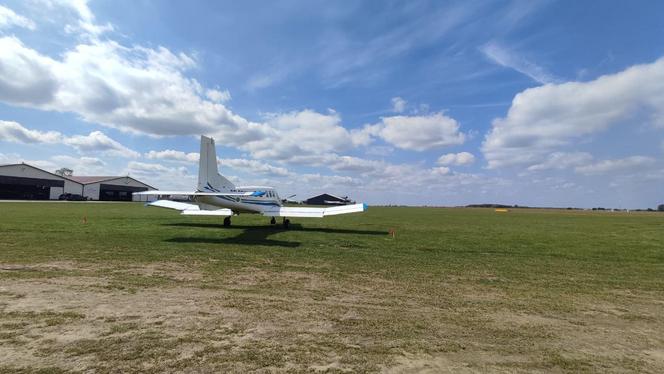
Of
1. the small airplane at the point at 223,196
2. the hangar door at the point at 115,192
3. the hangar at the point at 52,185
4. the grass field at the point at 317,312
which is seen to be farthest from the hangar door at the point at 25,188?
the grass field at the point at 317,312

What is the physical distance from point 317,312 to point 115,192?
102 m

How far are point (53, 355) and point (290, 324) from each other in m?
2.69

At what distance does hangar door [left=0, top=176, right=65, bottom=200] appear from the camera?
72.6 meters

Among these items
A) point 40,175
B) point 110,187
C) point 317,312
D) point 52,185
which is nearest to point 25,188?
point 40,175

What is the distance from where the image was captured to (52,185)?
8025 cm

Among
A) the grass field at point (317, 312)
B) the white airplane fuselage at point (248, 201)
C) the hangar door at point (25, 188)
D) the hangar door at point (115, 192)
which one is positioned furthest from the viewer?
the hangar door at point (115, 192)

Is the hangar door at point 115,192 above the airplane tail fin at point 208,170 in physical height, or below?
above

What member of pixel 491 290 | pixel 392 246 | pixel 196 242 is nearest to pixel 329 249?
pixel 392 246

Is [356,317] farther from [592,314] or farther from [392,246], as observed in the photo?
[392,246]

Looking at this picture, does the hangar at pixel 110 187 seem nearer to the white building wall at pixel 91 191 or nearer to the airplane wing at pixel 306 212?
the white building wall at pixel 91 191

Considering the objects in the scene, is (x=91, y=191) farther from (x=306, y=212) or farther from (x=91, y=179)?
(x=306, y=212)

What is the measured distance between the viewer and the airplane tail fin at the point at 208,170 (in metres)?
18.4

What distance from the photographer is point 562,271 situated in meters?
10.9

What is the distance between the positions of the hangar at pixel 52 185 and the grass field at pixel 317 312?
71.9 meters
